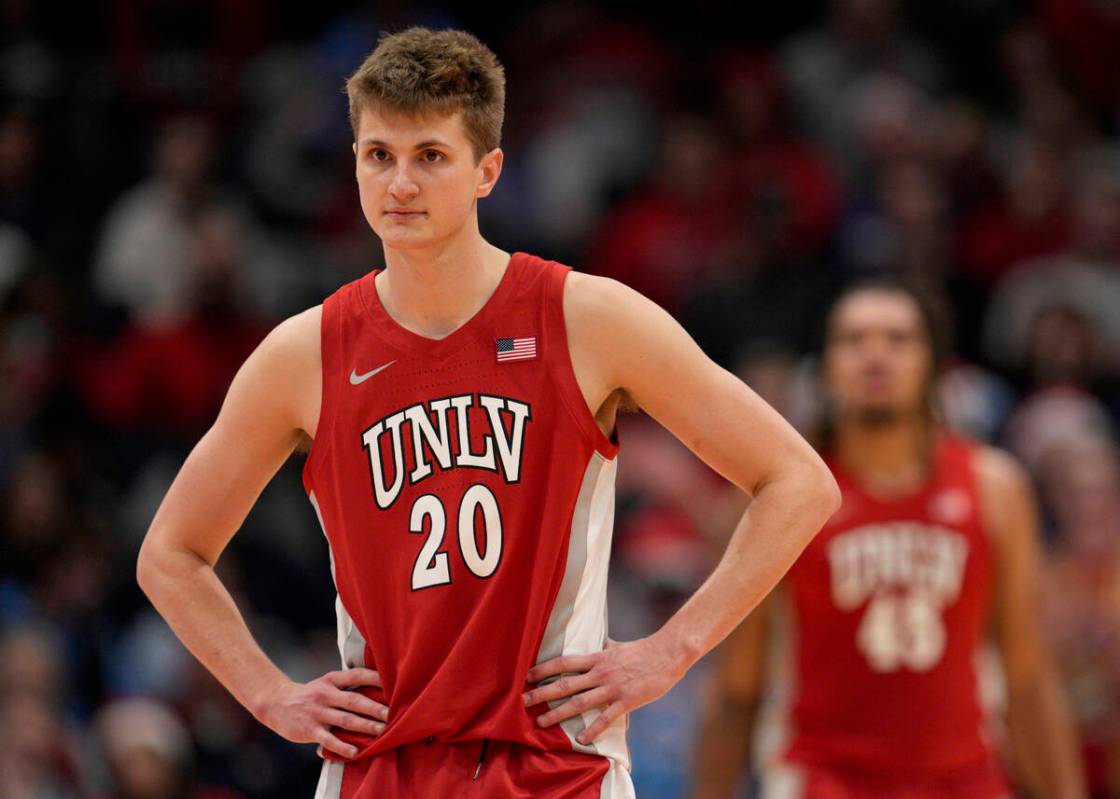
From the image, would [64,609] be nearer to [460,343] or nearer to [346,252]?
[346,252]

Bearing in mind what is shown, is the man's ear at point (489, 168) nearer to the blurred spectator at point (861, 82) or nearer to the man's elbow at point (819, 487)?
the man's elbow at point (819, 487)

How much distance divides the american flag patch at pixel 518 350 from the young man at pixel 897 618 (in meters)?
2.50

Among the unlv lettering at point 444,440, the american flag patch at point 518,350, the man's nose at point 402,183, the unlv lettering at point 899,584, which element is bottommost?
the unlv lettering at point 899,584

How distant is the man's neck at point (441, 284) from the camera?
4258mm

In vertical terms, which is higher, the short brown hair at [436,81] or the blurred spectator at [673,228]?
the blurred spectator at [673,228]

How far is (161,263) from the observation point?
11.1 metres

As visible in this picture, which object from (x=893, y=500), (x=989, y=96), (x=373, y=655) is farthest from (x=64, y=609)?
(x=989, y=96)

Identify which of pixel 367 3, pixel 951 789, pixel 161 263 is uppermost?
pixel 367 3

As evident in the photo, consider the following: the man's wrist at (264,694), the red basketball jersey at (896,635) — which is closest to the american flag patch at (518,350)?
the man's wrist at (264,694)

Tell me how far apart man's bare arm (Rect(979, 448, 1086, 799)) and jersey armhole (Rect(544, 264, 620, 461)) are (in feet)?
8.85

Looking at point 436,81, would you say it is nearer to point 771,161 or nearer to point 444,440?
point 444,440

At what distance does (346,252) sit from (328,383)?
7.17 meters

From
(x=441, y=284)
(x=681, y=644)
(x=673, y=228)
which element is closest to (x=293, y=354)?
(x=441, y=284)

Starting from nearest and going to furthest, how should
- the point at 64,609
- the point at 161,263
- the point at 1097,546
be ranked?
the point at 1097,546
the point at 64,609
the point at 161,263
